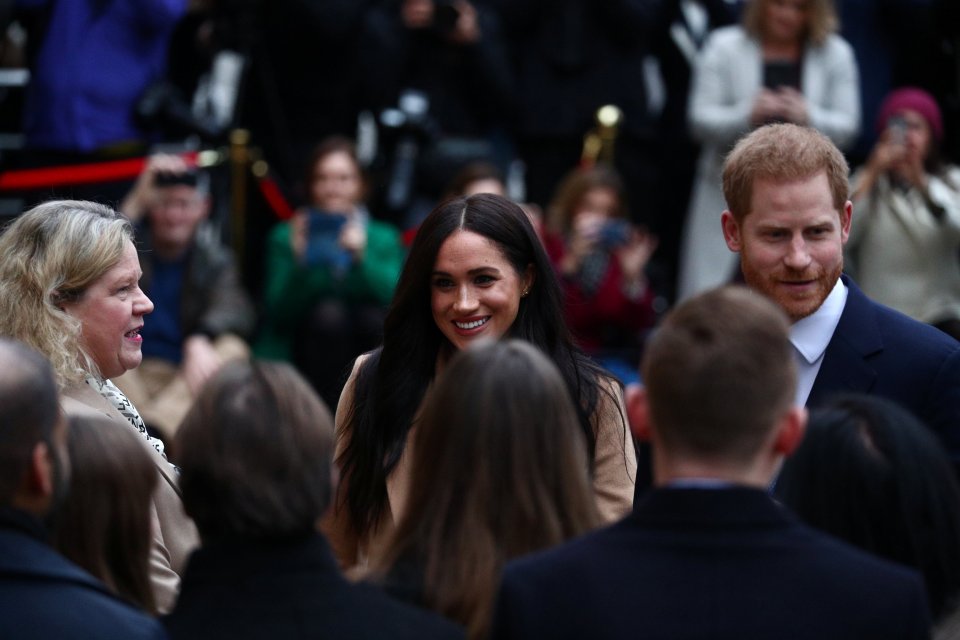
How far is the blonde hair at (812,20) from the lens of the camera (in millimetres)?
7570

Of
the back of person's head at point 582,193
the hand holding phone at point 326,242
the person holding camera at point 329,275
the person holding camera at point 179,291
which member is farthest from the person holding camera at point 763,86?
the person holding camera at point 179,291

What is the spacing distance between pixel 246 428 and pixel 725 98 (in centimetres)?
557

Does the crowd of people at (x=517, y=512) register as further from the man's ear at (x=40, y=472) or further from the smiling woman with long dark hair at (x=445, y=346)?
the smiling woman with long dark hair at (x=445, y=346)

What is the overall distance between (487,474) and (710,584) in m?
0.52

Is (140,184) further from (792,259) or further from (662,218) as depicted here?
(792,259)

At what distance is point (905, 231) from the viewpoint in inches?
275

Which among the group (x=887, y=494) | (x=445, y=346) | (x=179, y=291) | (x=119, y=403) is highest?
(x=887, y=494)

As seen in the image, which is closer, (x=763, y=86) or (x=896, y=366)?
(x=896, y=366)

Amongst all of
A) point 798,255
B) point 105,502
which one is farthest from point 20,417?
point 798,255

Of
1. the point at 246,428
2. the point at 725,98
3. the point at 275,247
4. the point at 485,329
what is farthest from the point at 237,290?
the point at 246,428

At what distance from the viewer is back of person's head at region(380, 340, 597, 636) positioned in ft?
9.03

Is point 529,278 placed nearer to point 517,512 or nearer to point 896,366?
point 896,366

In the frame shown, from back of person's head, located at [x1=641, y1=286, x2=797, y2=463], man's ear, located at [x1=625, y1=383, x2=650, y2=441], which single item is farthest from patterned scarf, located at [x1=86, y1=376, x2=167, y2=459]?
back of person's head, located at [x1=641, y1=286, x2=797, y2=463]

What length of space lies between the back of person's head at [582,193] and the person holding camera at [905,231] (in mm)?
1207
